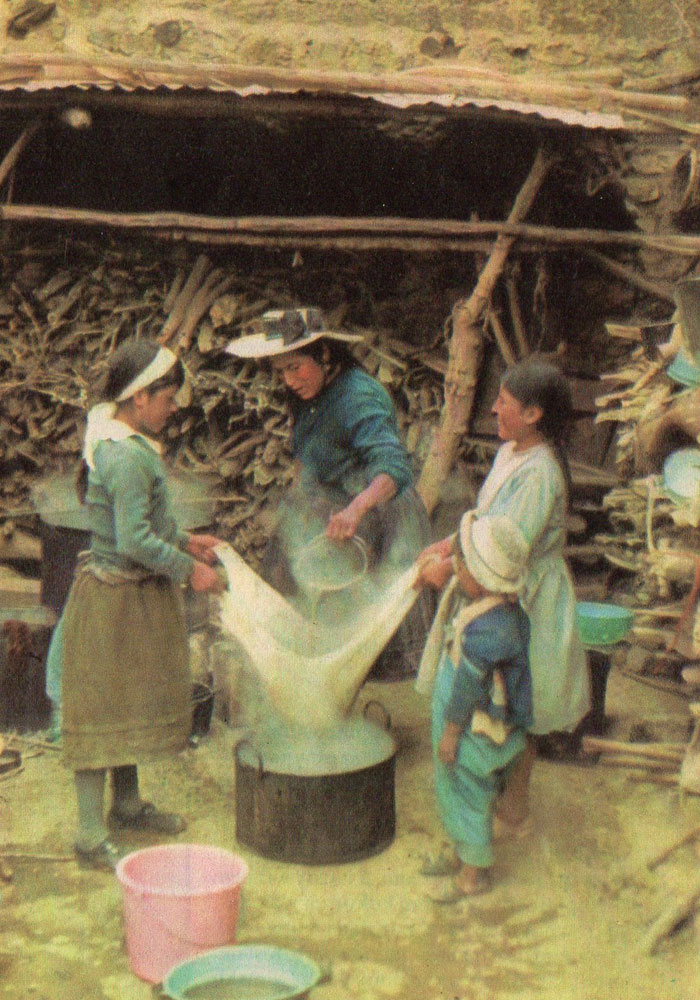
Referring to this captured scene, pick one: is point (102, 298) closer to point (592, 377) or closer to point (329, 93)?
point (329, 93)

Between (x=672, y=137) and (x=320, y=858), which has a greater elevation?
(x=672, y=137)

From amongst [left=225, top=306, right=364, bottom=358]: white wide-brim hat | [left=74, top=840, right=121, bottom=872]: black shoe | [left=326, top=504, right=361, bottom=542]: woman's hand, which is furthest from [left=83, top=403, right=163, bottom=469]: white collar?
[left=74, top=840, right=121, bottom=872]: black shoe

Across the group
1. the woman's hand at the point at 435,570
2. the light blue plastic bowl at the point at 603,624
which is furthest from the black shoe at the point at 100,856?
the light blue plastic bowl at the point at 603,624

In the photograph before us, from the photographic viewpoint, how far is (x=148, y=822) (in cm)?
475

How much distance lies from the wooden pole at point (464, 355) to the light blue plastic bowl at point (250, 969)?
3035mm

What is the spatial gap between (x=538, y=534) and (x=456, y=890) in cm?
125

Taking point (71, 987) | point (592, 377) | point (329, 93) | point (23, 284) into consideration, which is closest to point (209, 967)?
point (71, 987)

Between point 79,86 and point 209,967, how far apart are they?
3.66 m

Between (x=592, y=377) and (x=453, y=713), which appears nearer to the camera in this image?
(x=453, y=713)

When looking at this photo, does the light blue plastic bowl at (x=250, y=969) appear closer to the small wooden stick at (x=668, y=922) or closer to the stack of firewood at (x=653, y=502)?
the small wooden stick at (x=668, y=922)

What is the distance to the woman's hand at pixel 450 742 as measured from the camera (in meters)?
4.14

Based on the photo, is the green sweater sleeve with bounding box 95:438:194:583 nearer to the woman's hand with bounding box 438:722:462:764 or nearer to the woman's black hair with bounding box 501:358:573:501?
the woman's hand with bounding box 438:722:462:764

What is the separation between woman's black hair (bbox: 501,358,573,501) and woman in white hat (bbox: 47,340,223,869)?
3.88ft

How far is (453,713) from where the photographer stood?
13.5 feet
